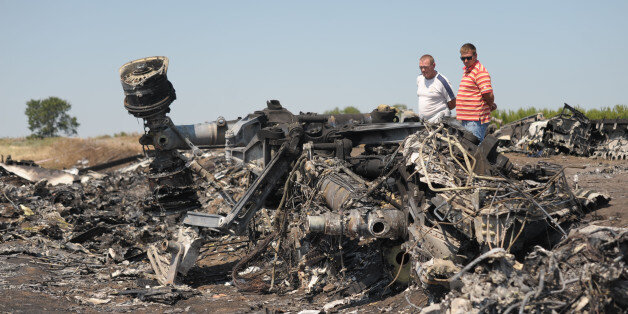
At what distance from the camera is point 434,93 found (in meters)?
8.79

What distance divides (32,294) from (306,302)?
3768 millimetres

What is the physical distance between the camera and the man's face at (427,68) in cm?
A: 870

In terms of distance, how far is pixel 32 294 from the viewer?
25.5 ft

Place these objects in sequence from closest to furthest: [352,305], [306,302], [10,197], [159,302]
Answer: [352,305] → [306,302] → [159,302] → [10,197]

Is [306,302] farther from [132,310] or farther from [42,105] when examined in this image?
[42,105]

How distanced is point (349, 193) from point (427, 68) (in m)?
2.84

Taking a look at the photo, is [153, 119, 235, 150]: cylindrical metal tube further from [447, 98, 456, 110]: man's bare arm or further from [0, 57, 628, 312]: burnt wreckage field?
[447, 98, 456, 110]: man's bare arm

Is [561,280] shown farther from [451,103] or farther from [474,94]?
[451,103]

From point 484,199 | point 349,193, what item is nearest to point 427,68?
point 349,193

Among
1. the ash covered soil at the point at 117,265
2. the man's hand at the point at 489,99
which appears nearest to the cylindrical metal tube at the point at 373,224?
the ash covered soil at the point at 117,265

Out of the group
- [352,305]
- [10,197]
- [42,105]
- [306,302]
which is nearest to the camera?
[352,305]

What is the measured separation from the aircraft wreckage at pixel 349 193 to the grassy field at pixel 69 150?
19268mm

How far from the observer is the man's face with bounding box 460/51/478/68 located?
799cm

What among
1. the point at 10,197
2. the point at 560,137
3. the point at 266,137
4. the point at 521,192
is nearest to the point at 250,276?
the point at 266,137
